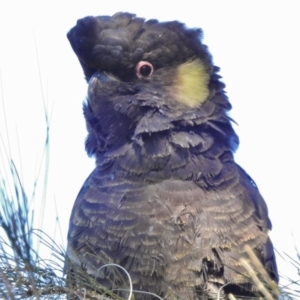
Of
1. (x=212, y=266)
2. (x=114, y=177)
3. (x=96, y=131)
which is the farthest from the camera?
(x=96, y=131)

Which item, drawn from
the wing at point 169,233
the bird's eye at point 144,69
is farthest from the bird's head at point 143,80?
the wing at point 169,233

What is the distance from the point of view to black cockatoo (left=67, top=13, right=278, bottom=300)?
3.79 m

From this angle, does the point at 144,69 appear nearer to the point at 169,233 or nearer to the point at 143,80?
the point at 143,80

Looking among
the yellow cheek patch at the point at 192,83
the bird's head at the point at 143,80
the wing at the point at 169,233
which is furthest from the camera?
the yellow cheek patch at the point at 192,83

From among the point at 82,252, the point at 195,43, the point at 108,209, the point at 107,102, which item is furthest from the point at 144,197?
the point at 195,43

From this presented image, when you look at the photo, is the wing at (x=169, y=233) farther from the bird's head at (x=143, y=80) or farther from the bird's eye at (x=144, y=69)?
the bird's eye at (x=144, y=69)

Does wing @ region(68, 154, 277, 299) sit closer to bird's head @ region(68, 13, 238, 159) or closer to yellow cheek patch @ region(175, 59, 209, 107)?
bird's head @ region(68, 13, 238, 159)

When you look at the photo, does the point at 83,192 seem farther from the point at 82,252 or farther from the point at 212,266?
the point at 212,266

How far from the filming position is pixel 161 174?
4.12 m

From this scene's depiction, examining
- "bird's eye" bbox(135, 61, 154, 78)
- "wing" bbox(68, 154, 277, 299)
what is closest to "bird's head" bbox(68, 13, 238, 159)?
"bird's eye" bbox(135, 61, 154, 78)

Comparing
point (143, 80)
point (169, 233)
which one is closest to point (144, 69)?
point (143, 80)

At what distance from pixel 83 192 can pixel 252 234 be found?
1.15 m

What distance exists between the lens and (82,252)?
398 cm

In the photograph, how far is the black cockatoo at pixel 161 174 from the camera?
3.79 metres
